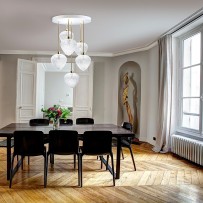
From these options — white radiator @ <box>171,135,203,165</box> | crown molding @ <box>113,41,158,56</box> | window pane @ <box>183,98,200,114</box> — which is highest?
crown molding @ <box>113,41,158,56</box>

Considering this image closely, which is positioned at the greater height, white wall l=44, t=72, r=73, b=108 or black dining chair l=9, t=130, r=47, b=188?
white wall l=44, t=72, r=73, b=108

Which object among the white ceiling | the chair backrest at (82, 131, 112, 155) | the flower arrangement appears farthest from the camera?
the flower arrangement

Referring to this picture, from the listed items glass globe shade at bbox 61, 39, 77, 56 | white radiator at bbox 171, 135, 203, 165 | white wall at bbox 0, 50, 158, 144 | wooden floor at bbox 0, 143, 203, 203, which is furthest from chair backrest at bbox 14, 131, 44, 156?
white wall at bbox 0, 50, 158, 144

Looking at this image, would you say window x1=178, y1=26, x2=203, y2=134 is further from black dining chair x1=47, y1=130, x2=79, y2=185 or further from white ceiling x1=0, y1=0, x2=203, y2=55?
black dining chair x1=47, y1=130, x2=79, y2=185

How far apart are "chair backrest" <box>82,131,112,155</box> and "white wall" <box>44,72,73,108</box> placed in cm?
897

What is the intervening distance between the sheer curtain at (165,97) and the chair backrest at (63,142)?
8.78ft

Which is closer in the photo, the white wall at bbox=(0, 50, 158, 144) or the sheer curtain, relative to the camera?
the sheer curtain

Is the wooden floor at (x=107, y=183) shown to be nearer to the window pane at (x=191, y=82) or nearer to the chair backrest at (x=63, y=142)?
the chair backrest at (x=63, y=142)

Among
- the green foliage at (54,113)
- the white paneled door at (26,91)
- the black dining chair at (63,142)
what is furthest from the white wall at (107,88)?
the black dining chair at (63,142)

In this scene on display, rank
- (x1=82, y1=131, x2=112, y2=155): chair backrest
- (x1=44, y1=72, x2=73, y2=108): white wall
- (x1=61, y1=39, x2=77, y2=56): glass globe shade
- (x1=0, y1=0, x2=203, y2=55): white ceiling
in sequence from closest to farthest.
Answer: (x1=82, y1=131, x2=112, y2=155): chair backrest
(x1=0, y1=0, x2=203, y2=55): white ceiling
(x1=61, y1=39, x2=77, y2=56): glass globe shade
(x1=44, y1=72, x2=73, y2=108): white wall

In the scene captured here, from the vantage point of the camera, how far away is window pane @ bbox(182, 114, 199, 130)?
16.7ft

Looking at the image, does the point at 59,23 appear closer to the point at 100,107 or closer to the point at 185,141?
the point at 185,141

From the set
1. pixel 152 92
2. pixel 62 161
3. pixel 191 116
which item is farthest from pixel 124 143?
pixel 152 92

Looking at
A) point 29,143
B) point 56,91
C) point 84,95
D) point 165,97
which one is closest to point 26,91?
point 84,95
